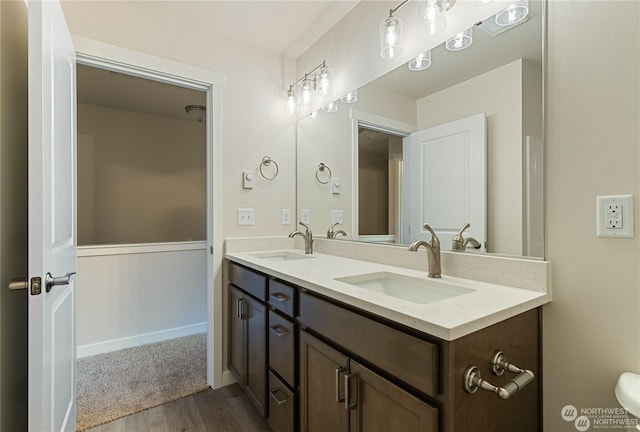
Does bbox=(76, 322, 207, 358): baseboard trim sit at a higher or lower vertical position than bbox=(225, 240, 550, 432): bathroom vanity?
lower

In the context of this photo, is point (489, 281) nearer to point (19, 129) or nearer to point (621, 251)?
point (621, 251)

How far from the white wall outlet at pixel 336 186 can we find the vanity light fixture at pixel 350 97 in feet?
1.69

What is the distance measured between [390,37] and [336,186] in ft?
3.08

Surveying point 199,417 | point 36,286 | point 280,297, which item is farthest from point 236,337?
point 36,286

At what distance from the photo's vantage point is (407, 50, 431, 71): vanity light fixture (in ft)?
4.75

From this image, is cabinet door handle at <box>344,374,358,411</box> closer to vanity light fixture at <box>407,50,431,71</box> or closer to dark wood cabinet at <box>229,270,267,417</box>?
dark wood cabinet at <box>229,270,267,417</box>

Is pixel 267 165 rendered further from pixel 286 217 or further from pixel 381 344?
pixel 381 344

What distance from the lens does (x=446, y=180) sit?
1.41m

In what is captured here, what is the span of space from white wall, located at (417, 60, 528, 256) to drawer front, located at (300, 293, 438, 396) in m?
0.62

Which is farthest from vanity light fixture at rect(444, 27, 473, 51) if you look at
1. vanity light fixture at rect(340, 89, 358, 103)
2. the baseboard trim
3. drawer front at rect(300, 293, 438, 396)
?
the baseboard trim

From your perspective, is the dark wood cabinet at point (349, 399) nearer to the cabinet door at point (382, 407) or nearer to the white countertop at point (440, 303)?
the cabinet door at point (382, 407)

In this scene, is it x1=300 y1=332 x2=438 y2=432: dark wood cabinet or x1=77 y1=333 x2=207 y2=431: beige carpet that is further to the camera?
x1=77 y1=333 x2=207 y2=431: beige carpet

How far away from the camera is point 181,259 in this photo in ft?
Answer: 9.60

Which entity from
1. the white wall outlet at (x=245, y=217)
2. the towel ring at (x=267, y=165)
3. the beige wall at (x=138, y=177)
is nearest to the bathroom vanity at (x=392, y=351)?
the white wall outlet at (x=245, y=217)
